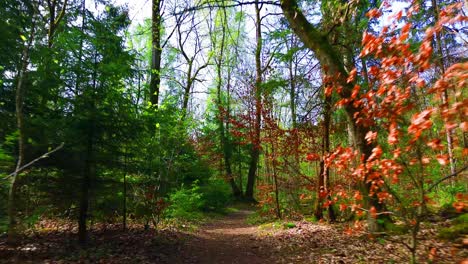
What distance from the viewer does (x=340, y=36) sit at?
9297 mm

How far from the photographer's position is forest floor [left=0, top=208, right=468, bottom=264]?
5.39 m

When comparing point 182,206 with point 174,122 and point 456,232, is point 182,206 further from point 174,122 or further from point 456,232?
point 456,232

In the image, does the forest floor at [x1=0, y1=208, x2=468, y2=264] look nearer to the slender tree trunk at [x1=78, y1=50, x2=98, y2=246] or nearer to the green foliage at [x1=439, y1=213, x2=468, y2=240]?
the green foliage at [x1=439, y1=213, x2=468, y2=240]

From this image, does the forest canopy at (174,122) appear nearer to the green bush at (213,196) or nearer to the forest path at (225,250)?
the forest path at (225,250)

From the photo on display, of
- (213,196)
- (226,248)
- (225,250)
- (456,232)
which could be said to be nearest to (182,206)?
(213,196)

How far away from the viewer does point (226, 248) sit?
8.20 metres

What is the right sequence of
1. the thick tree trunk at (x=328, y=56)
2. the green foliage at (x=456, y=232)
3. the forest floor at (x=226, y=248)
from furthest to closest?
the thick tree trunk at (x=328, y=56)
the green foliage at (x=456, y=232)
the forest floor at (x=226, y=248)

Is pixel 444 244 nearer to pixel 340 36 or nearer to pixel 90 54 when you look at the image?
pixel 340 36

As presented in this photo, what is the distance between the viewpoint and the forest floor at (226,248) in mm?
5387

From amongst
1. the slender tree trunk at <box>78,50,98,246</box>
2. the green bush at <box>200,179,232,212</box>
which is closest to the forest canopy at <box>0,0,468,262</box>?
the slender tree trunk at <box>78,50,98,246</box>

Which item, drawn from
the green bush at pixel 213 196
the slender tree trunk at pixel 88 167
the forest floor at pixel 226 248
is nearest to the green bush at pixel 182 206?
the green bush at pixel 213 196

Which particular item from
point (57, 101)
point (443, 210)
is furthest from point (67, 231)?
point (443, 210)

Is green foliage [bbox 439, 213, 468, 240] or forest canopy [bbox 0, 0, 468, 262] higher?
forest canopy [bbox 0, 0, 468, 262]

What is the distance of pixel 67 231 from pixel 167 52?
18.9 meters
